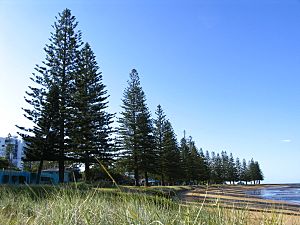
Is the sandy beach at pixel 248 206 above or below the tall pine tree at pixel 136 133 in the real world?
below

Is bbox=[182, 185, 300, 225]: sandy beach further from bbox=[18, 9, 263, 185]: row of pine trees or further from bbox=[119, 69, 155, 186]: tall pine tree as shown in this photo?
bbox=[119, 69, 155, 186]: tall pine tree

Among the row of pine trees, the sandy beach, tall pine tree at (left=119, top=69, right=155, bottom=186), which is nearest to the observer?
the sandy beach

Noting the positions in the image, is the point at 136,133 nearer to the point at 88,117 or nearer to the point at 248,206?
the point at 88,117

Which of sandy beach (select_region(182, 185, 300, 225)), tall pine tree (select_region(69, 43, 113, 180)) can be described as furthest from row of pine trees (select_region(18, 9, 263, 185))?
sandy beach (select_region(182, 185, 300, 225))

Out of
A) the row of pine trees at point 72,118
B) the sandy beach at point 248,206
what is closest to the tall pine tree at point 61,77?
the row of pine trees at point 72,118

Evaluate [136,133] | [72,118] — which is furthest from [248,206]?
[136,133]

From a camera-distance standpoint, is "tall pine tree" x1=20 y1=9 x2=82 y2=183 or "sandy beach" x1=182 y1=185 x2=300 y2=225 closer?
"sandy beach" x1=182 y1=185 x2=300 y2=225

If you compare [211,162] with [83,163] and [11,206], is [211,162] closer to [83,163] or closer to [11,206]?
[83,163]

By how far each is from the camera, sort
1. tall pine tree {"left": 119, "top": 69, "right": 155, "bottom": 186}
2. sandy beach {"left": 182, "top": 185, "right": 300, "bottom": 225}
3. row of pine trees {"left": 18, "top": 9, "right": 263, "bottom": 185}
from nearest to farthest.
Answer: sandy beach {"left": 182, "top": 185, "right": 300, "bottom": 225} < row of pine trees {"left": 18, "top": 9, "right": 263, "bottom": 185} < tall pine tree {"left": 119, "top": 69, "right": 155, "bottom": 186}

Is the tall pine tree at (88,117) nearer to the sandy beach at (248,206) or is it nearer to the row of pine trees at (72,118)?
the row of pine trees at (72,118)

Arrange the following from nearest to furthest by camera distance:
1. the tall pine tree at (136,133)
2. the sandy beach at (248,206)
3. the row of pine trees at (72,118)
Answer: the sandy beach at (248,206) → the row of pine trees at (72,118) → the tall pine tree at (136,133)

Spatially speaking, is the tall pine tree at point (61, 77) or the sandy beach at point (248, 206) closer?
the sandy beach at point (248, 206)

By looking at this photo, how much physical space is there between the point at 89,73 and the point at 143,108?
8.97 metres

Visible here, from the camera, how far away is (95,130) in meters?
27.2
